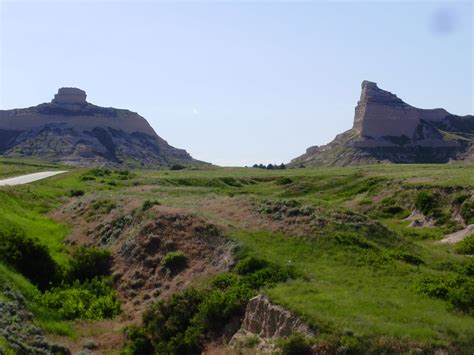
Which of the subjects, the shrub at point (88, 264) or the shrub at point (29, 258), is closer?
the shrub at point (29, 258)

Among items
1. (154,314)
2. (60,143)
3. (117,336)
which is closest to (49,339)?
(117,336)

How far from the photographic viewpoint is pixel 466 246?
101 ft

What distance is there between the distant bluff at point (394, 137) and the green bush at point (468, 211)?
338 ft

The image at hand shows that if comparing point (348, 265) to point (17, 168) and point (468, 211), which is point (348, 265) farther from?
point (17, 168)

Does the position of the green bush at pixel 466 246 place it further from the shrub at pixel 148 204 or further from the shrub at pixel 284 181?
the shrub at pixel 284 181

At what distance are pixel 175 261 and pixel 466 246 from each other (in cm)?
1830

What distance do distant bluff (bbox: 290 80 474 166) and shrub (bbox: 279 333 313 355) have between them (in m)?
133

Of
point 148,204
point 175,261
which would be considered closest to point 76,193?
point 148,204

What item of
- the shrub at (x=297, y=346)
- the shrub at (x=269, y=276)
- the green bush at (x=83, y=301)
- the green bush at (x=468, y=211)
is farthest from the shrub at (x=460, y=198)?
the shrub at (x=297, y=346)

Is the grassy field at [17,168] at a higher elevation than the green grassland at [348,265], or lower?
higher

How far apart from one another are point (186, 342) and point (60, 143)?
565ft

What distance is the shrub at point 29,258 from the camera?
74.5 feet

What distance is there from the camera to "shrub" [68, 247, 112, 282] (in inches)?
944

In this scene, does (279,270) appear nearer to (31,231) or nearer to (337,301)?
(337,301)
